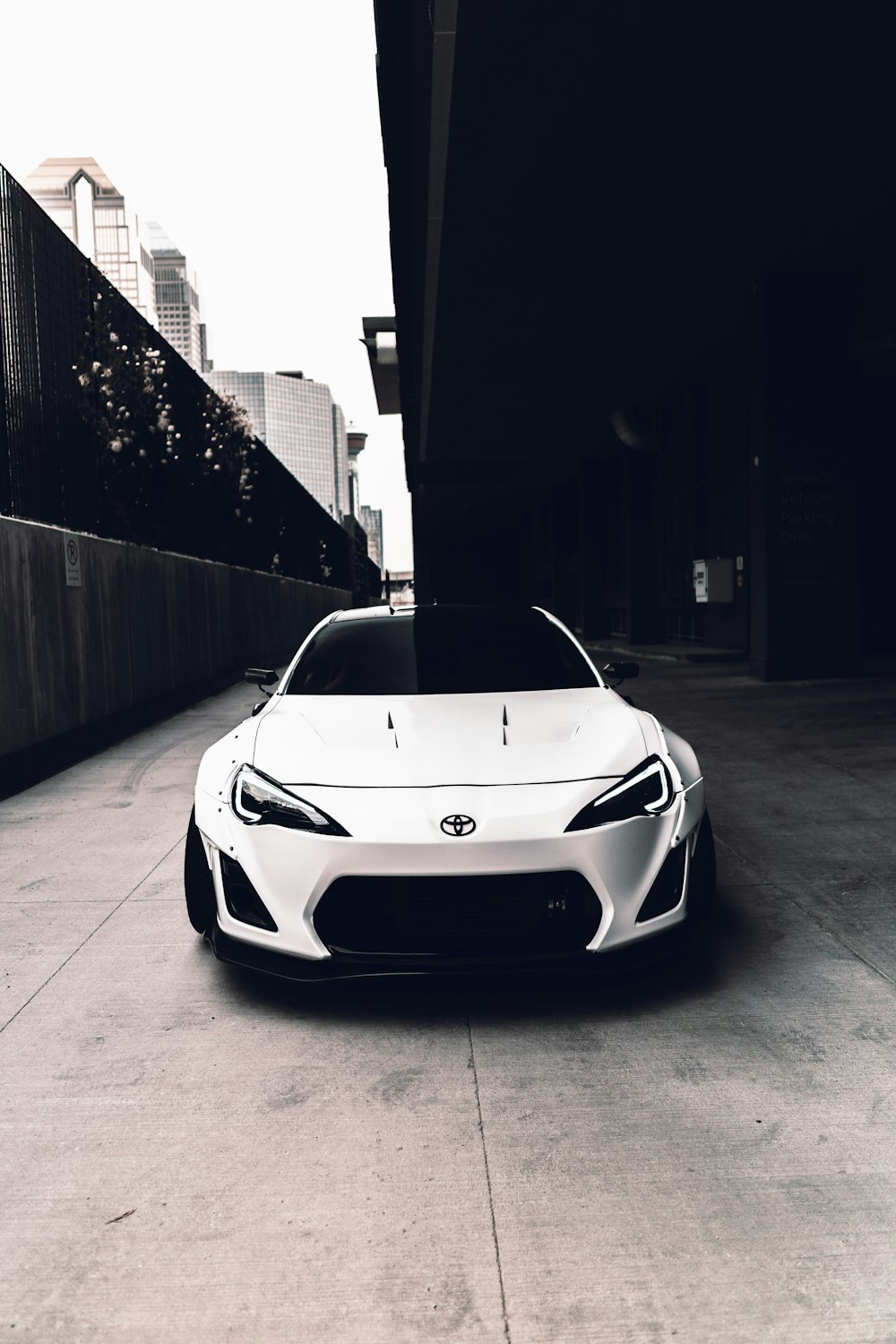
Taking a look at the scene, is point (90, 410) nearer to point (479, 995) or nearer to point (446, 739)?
point (446, 739)

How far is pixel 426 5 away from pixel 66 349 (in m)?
3.95

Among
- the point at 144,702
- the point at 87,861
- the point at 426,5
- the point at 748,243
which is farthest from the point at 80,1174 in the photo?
the point at 748,243

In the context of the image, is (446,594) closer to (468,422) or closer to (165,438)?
(468,422)

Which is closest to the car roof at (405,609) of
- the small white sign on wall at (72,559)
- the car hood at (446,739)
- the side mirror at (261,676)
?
the side mirror at (261,676)

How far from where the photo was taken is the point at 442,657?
4.95m

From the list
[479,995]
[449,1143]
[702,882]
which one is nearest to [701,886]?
[702,882]

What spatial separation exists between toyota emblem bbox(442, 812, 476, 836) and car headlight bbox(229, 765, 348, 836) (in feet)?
0.98

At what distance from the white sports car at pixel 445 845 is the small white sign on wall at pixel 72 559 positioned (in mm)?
5022

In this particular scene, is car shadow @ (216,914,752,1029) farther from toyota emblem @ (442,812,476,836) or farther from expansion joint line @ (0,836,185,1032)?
expansion joint line @ (0,836,185,1032)

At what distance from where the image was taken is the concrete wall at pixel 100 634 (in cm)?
737

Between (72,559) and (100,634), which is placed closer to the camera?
(72,559)

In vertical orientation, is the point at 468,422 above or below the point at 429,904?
above

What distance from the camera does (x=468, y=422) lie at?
23.3 metres

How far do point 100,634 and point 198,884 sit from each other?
19.7 feet
